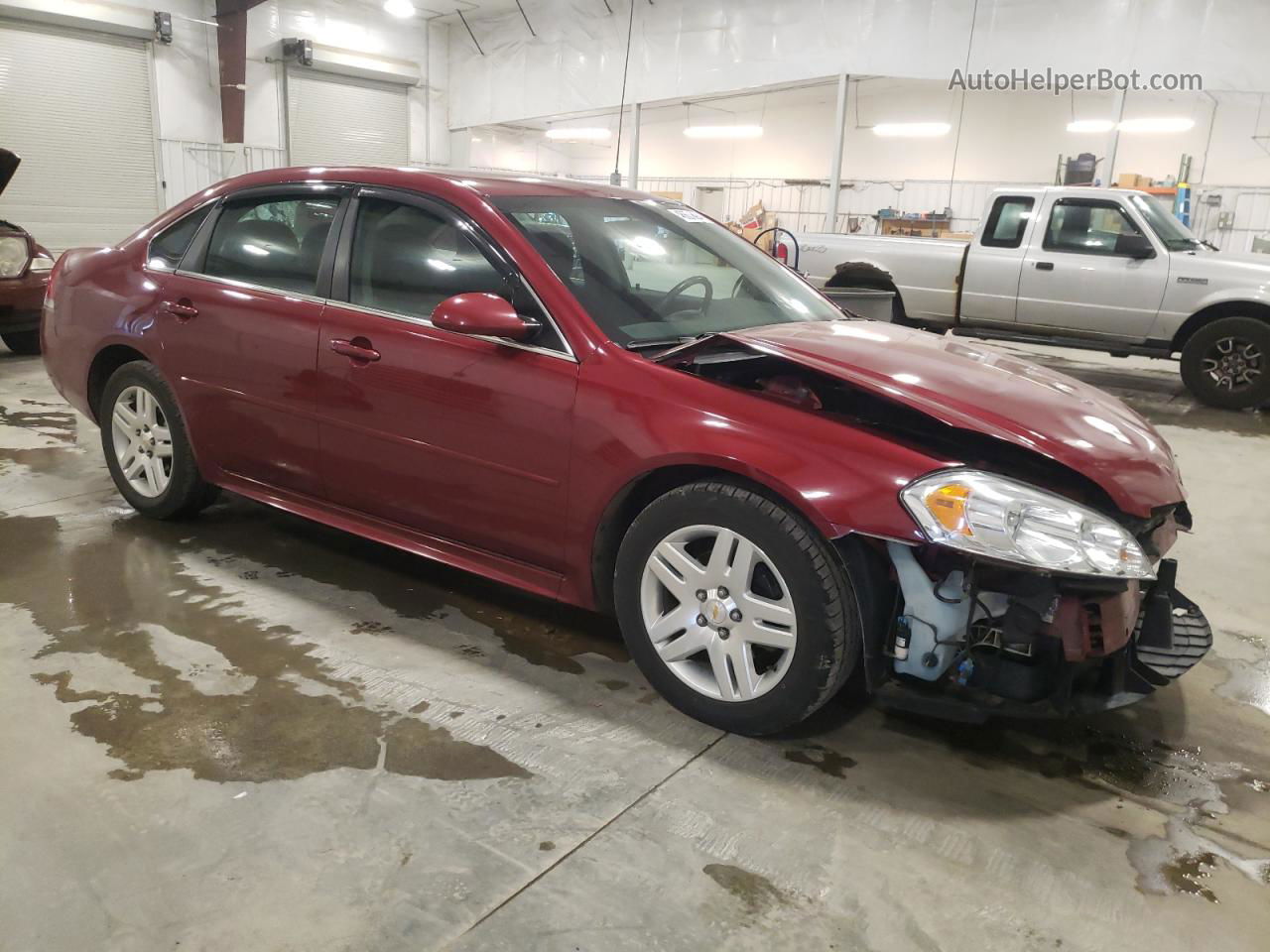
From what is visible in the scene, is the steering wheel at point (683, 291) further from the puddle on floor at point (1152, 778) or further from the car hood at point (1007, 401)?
the puddle on floor at point (1152, 778)

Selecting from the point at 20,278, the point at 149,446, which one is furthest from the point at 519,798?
the point at 20,278

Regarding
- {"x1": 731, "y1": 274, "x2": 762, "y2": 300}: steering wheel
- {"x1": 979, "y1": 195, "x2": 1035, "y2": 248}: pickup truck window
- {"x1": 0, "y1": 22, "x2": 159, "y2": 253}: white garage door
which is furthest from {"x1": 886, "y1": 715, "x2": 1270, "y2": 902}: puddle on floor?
{"x1": 0, "y1": 22, "x2": 159, "y2": 253}: white garage door

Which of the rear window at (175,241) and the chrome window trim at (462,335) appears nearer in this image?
the chrome window trim at (462,335)

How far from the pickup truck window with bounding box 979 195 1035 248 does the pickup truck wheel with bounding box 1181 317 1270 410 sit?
68.1 inches

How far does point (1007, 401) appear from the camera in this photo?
2326mm

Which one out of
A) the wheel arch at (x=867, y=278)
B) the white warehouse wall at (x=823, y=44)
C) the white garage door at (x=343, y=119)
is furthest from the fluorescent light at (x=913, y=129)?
the white garage door at (x=343, y=119)

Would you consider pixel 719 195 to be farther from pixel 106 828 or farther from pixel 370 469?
pixel 106 828

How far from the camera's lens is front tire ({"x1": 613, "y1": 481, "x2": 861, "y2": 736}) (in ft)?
7.04

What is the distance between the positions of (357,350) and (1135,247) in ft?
23.2

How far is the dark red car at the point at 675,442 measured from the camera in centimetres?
211

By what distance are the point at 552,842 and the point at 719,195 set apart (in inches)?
646

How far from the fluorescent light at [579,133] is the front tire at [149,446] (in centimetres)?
1563

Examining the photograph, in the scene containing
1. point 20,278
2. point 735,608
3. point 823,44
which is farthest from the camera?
point 823,44

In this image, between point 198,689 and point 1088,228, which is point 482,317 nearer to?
point 198,689
